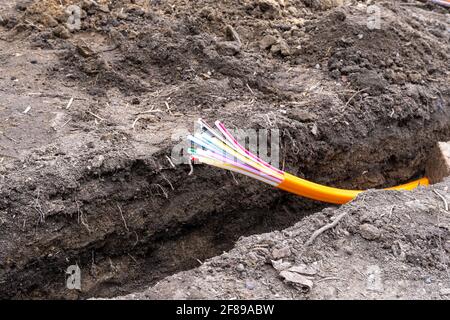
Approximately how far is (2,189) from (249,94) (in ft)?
6.12

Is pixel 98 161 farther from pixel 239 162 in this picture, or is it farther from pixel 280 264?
pixel 280 264

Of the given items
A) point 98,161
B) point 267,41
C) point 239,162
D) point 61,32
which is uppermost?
point 267,41

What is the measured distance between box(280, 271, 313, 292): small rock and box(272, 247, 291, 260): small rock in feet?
0.34

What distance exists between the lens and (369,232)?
3.12 m

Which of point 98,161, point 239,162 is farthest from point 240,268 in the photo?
point 98,161

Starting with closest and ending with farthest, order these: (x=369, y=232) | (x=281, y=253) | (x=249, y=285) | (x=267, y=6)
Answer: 1. (x=249, y=285)
2. (x=281, y=253)
3. (x=369, y=232)
4. (x=267, y=6)

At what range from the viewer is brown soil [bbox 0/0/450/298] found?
11.4 ft

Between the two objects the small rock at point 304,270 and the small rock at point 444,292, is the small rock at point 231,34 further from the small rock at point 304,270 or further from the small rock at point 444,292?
the small rock at point 444,292

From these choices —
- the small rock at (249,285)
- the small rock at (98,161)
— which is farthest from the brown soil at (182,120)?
the small rock at (249,285)

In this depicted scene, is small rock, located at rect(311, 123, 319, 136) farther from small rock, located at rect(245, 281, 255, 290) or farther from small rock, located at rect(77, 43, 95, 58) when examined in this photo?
small rock, located at rect(77, 43, 95, 58)

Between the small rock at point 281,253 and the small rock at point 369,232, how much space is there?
44 centimetres

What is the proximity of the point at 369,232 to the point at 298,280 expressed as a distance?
54cm

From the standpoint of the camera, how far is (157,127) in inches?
159

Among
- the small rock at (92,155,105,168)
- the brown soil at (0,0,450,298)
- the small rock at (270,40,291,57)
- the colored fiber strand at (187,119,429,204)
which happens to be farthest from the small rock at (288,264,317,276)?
the small rock at (270,40,291,57)
